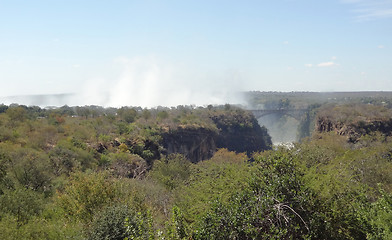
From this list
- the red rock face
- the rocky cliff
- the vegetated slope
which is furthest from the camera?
the rocky cliff

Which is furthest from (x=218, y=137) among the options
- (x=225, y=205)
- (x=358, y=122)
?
(x=225, y=205)

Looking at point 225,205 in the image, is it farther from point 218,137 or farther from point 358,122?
point 218,137

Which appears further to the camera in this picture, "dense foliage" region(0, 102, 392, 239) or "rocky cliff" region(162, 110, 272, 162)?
"rocky cliff" region(162, 110, 272, 162)

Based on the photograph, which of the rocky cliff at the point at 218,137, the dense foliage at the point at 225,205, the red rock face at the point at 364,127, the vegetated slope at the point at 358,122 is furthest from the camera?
the rocky cliff at the point at 218,137

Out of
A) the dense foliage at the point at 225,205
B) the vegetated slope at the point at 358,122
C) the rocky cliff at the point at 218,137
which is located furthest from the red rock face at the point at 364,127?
the dense foliage at the point at 225,205

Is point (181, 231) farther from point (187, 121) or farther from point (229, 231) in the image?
point (187, 121)

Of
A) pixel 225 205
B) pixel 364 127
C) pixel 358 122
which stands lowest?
pixel 364 127

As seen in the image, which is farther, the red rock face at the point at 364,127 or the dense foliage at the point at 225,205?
the red rock face at the point at 364,127

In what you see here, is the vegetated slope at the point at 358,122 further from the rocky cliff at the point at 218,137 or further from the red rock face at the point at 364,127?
the rocky cliff at the point at 218,137

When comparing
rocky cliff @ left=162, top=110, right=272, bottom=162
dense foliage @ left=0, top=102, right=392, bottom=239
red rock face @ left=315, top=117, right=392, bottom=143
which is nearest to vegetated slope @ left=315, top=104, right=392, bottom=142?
red rock face @ left=315, top=117, right=392, bottom=143

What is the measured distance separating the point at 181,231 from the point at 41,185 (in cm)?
1646

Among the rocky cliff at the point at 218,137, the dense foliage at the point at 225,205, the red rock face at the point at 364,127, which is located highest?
the dense foliage at the point at 225,205

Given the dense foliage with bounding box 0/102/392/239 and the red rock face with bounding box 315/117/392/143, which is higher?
the dense foliage with bounding box 0/102/392/239

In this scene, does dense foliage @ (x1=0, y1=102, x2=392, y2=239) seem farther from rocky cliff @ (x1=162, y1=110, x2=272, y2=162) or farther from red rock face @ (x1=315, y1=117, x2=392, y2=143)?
rocky cliff @ (x1=162, y1=110, x2=272, y2=162)
